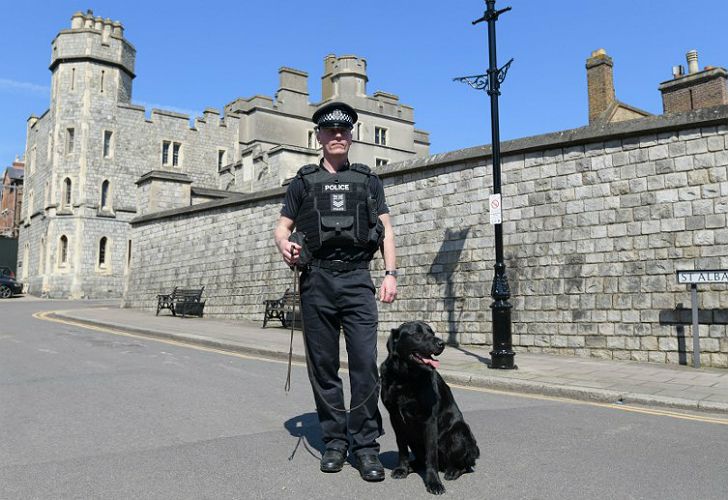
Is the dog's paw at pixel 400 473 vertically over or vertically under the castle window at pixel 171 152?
under

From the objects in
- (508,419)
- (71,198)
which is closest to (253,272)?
(508,419)

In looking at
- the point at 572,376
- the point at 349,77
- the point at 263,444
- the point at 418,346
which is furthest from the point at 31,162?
the point at 418,346

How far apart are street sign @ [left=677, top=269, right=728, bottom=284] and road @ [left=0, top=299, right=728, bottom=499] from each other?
304cm

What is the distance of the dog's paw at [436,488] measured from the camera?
10.5 ft

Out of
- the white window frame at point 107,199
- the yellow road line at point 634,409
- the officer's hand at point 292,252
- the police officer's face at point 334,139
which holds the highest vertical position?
the white window frame at point 107,199

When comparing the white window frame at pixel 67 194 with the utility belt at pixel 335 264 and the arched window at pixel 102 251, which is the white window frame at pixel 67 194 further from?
the utility belt at pixel 335 264

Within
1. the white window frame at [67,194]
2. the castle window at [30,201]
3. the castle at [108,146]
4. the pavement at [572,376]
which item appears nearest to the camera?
the pavement at [572,376]

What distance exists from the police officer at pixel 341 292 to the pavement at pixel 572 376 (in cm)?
371

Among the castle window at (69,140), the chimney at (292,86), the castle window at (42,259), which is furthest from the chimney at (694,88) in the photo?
the castle window at (42,259)

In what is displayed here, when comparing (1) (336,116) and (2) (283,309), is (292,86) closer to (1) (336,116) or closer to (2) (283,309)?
(2) (283,309)

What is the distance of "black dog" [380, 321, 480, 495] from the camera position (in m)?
3.28

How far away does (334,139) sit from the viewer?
3973 millimetres

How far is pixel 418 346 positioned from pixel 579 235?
7497mm

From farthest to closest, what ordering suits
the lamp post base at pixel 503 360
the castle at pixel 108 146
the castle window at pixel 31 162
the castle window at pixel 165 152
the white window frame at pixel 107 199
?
the castle window at pixel 31 162
the castle window at pixel 165 152
the white window frame at pixel 107 199
the castle at pixel 108 146
the lamp post base at pixel 503 360
